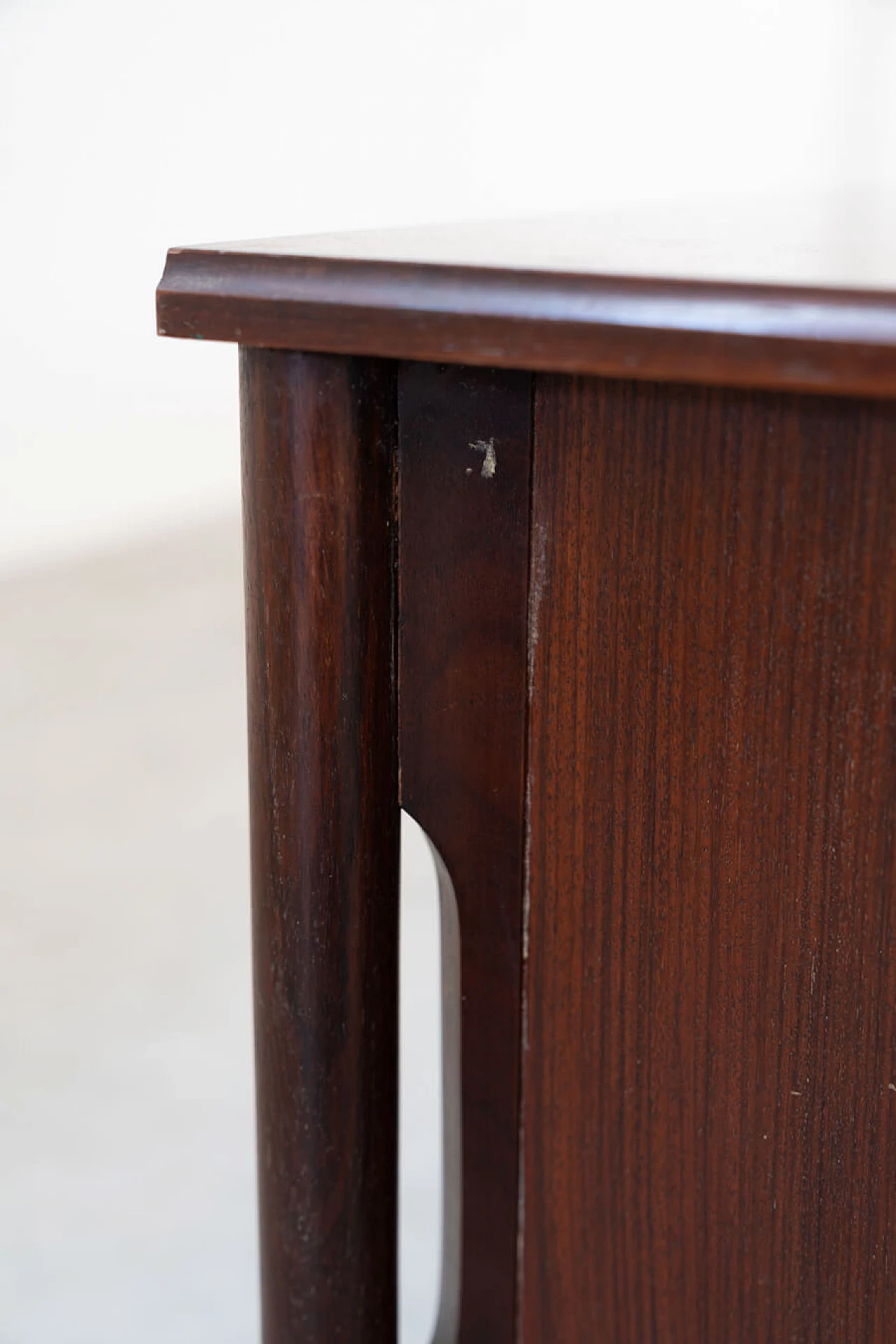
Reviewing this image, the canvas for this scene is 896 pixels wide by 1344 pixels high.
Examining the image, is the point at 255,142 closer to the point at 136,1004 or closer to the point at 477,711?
the point at 136,1004

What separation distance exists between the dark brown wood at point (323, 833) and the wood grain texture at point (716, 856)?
0.06 meters

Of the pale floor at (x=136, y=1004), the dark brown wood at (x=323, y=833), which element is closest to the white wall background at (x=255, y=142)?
the pale floor at (x=136, y=1004)

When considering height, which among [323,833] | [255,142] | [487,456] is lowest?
[323,833]

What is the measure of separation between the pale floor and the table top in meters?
0.76

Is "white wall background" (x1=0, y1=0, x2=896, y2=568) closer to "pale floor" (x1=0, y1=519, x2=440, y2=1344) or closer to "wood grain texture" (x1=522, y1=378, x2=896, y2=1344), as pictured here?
"pale floor" (x1=0, y1=519, x2=440, y2=1344)

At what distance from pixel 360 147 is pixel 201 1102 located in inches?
131

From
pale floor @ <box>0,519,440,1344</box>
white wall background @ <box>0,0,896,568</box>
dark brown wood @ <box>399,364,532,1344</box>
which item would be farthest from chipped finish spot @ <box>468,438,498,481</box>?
white wall background @ <box>0,0,896,568</box>

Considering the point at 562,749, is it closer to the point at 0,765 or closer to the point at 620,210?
the point at 620,210

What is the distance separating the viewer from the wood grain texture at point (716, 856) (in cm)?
41

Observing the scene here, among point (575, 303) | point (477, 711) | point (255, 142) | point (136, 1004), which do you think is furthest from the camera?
point (255, 142)

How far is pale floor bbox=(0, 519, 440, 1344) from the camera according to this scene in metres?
1.04

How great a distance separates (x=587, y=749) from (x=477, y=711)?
4 centimetres

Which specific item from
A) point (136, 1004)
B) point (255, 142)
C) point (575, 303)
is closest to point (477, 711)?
point (575, 303)

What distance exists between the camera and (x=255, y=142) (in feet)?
13.0
